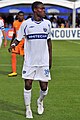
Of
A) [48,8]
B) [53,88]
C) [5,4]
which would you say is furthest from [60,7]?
[53,88]

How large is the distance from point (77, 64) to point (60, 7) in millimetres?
24441

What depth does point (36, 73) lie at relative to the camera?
24.2 ft

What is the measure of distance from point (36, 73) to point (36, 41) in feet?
1.86

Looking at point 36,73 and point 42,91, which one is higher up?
point 36,73

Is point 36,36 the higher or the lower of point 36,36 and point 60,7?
the higher

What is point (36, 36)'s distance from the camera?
725 centimetres

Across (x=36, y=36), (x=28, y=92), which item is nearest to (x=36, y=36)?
(x=36, y=36)

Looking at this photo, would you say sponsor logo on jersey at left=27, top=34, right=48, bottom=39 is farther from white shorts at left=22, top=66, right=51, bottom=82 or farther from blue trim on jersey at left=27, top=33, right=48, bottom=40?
white shorts at left=22, top=66, right=51, bottom=82

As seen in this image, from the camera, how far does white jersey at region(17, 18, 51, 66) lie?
23.8 ft

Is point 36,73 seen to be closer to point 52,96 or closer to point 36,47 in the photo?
A: point 36,47

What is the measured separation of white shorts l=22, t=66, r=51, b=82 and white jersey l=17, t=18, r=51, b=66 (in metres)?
0.09

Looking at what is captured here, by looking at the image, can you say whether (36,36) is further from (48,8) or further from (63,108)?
(48,8)

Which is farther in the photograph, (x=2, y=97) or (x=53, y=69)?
(x=53, y=69)

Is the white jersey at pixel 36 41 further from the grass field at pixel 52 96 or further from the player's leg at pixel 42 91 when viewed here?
the grass field at pixel 52 96
